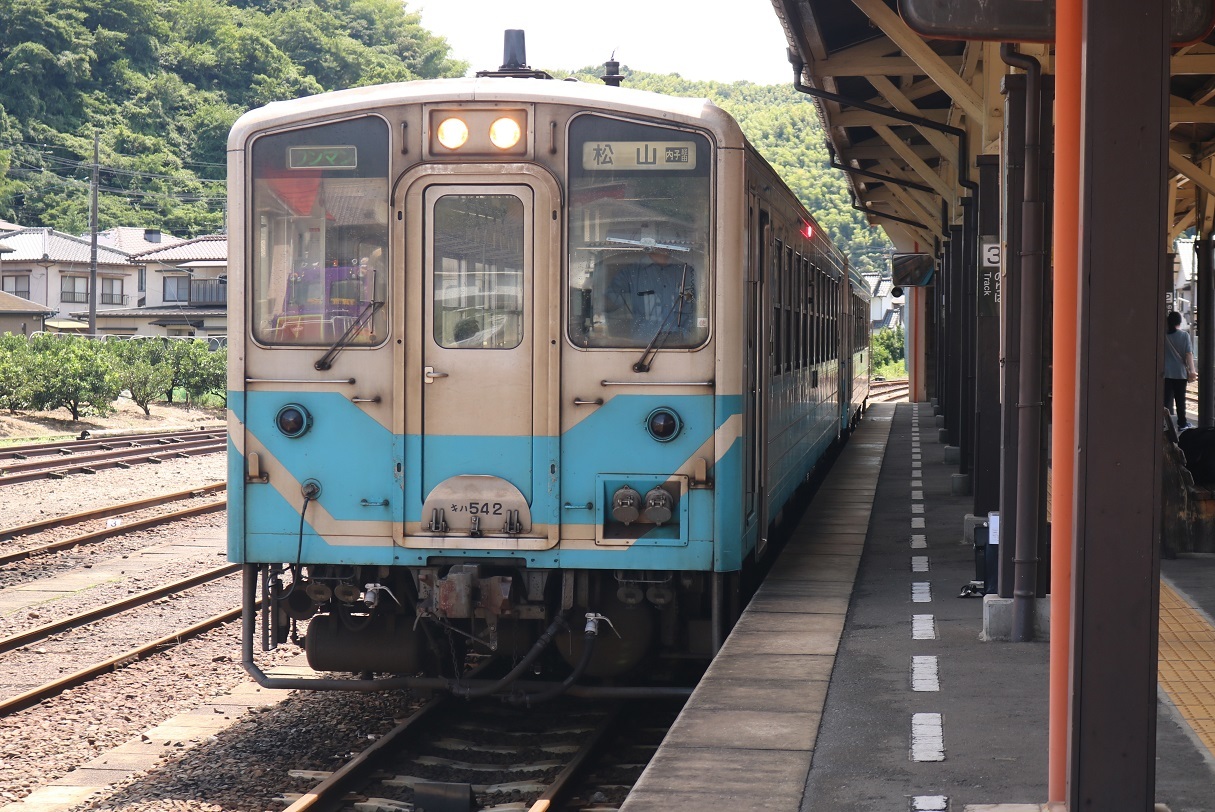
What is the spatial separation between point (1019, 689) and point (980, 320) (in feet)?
11.9

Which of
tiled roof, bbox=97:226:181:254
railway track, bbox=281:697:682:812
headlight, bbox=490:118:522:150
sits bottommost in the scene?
railway track, bbox=281:697:682:812

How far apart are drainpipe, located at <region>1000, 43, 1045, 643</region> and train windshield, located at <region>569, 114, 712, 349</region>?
1.36 metres

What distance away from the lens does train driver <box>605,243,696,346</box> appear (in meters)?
6.24

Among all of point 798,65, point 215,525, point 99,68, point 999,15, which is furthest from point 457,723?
point 99,68

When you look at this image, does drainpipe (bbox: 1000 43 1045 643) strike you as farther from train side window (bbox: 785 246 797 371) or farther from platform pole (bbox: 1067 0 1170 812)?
platform pole (bbox: 1067 0 1170 812)

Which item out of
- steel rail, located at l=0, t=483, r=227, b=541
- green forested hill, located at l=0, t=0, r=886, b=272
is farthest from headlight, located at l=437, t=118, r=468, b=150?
green forested hill, located at l=0, t=0, r=886, b=272

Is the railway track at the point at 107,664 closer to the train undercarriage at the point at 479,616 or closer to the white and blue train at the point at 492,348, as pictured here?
the train undercarriage at the point at 479,616

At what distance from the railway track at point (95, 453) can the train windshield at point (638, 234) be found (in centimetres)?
1232

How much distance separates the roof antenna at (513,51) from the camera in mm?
7148

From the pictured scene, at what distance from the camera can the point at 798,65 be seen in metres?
11.1

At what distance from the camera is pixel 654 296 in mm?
6250

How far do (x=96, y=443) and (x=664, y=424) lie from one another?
733 inches

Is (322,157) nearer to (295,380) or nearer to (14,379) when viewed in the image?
(295,380)

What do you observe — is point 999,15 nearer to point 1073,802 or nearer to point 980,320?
point 1073,802
